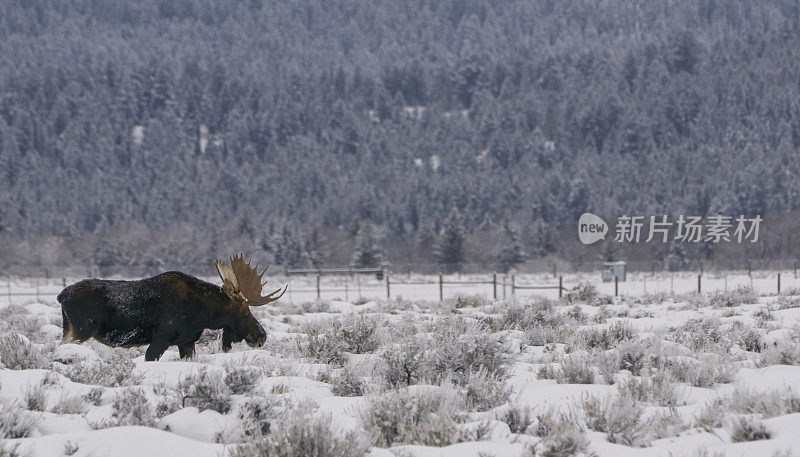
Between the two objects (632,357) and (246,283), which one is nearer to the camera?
(632,357)

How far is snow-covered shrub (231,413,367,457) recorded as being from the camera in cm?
512

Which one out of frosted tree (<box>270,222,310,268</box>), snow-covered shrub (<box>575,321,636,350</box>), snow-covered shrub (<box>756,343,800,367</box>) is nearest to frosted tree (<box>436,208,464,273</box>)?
frosted tree (<box>270,222,310,268</box>)

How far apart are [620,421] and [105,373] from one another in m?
4.95

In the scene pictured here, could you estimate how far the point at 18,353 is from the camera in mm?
8836

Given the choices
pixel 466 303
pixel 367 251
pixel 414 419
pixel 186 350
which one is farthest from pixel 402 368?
pixel 367 251

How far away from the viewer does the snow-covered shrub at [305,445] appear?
5.12 meters

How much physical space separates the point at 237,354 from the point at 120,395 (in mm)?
3146

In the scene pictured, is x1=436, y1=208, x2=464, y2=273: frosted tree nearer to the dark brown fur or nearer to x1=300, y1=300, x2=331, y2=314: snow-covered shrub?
x1=300, y1=300, x2=331, y2=314: snow-covered shrub

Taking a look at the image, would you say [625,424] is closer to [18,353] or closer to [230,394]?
[230,394]

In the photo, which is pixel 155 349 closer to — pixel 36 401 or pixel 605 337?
pixel 36 401

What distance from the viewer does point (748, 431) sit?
18.5 feet

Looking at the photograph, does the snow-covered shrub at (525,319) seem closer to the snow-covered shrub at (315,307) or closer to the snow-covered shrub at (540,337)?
the snow-covered shrub at (540,337)

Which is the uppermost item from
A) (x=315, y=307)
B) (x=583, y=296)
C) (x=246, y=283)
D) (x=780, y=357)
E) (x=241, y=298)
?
(x=246, y=283)

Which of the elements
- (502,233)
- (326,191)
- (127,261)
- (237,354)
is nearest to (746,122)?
(326,191)
